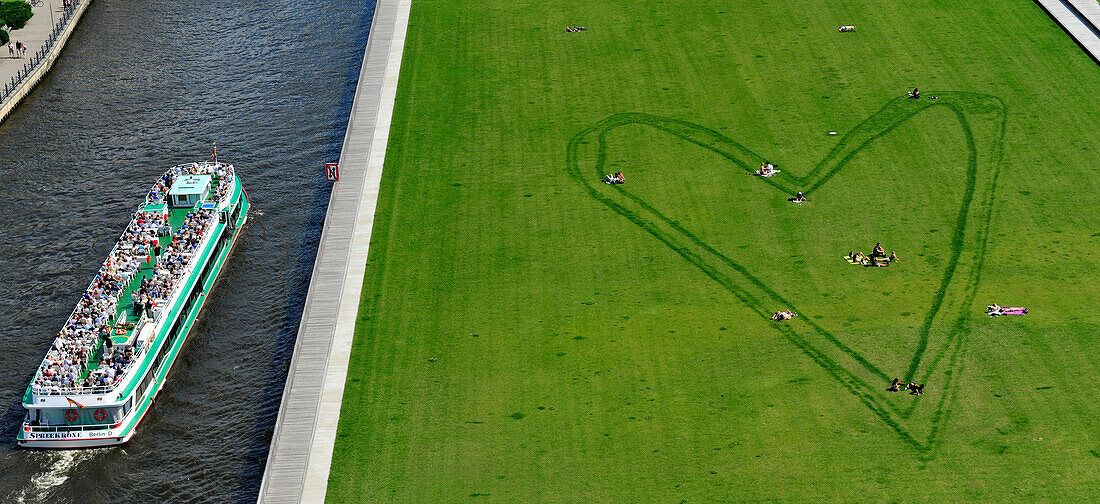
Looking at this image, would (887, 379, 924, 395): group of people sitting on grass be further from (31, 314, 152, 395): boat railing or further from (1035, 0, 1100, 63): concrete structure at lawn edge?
(1035, 0, 1100, 63): concrete structure at lawn edge

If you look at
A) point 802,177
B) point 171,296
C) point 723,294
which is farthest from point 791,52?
point 171,296

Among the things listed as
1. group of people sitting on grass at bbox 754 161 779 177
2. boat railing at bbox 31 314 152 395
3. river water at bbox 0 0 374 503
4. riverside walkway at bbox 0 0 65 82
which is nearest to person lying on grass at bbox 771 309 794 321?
group of people sitting on grass at bbox 754 161 779 177

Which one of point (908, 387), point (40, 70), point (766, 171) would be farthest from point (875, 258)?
point (40, 70)

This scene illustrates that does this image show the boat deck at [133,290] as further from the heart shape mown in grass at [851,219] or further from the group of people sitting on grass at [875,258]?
the group of people sitting on grass at [875,258]

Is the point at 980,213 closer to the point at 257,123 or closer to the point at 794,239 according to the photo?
the point at 794,239

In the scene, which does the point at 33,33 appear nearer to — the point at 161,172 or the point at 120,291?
the point at 161,172

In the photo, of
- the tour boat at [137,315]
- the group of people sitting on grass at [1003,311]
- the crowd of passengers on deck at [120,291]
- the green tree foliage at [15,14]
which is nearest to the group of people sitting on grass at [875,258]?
the group of people sitting on grass at [1003,311]

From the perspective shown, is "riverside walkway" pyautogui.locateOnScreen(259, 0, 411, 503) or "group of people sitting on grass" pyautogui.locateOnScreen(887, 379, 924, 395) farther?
"group of people sitting on grass" pyautogui.locateOnScreen(887, 379, 924, 395)
